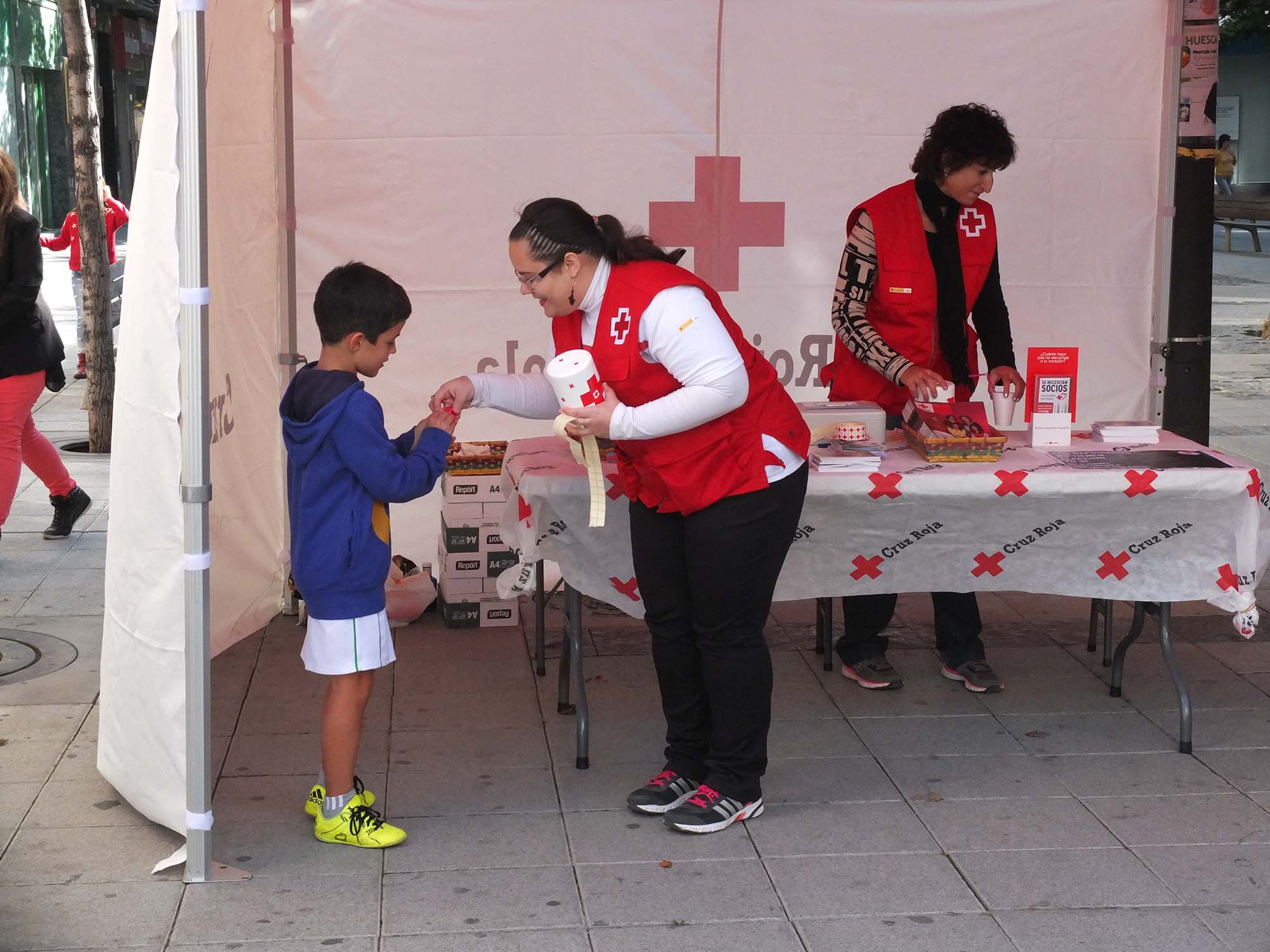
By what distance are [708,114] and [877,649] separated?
186 centimetres

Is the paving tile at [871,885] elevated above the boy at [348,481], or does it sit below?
below

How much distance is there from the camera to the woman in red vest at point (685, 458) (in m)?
2.79

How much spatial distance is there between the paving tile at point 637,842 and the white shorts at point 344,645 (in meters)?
0.58

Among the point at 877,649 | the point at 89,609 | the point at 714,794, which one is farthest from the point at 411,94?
the point at 714,794

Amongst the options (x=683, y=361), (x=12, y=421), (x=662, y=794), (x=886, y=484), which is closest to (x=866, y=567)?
(x=886, y=484)

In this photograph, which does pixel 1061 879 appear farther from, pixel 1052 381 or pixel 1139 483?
pixel 1052 381

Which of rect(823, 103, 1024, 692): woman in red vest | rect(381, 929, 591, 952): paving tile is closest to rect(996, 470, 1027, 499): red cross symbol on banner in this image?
rect(823, 103, 1024, 692): woman in red vest

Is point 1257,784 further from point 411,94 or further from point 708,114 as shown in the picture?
point 411,94

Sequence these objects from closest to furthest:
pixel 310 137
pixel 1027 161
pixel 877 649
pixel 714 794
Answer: pixel 714 794
pixel 877 649
pixel 310 137
pixel 1027 161

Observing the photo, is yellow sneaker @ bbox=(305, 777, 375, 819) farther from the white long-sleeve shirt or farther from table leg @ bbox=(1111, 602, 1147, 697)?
table leg @ bbox=(1111, 602, 1147, 697)

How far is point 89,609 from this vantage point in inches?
186

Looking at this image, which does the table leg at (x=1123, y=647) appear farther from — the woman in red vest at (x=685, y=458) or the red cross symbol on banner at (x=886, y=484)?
the woman in red vest at (x=685, y=458)

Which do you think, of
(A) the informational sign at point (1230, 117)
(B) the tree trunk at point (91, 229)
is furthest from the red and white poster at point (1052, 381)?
(A) the informational sign at point (1230, 117)

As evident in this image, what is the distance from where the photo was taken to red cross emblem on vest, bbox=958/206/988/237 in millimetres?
3777
